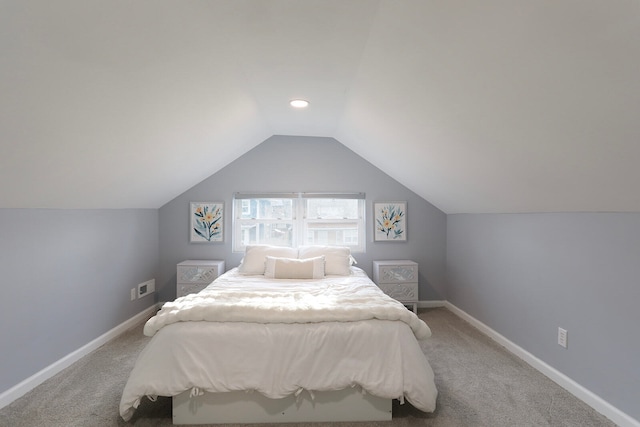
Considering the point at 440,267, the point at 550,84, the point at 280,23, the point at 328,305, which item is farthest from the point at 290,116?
the point at 440,267

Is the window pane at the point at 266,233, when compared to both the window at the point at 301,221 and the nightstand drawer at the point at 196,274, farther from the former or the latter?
the nightstand drawer at the point at 196,274

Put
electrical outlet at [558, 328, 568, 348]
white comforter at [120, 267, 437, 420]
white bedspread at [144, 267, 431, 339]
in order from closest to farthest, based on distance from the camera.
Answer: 1. white comforter at [120, 267, 437, 420]
2. white bedspread at [144, 267, 431, 339]
3. electrical outlet at [558, 328, 568, 348]

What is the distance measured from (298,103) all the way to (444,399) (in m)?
2.55

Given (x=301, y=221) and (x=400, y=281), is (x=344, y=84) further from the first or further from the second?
(x=400, y=281)

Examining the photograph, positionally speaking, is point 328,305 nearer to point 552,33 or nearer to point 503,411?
point 503,411

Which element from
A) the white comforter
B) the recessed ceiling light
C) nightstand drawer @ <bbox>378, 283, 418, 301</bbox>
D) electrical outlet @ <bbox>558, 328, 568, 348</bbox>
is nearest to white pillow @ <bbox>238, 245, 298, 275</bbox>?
nightstand drawer @ <bbox>378, 283, 418, 301</bbox>

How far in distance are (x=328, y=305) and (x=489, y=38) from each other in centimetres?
167

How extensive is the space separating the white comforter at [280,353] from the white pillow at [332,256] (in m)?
1.40

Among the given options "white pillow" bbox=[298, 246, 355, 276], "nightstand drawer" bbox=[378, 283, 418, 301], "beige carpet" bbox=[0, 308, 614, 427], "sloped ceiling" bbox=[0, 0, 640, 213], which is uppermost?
"sloped ceiling" bbox=[0, 0, 640, 213]

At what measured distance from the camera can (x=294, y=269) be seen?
127 inches

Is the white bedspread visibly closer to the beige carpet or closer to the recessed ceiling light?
the beige carpet

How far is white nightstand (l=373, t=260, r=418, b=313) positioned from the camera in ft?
12.4

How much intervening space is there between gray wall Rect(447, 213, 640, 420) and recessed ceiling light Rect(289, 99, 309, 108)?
2102mm

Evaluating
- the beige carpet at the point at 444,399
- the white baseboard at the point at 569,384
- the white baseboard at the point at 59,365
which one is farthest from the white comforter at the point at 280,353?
the white baseboard at the point at 569,384
